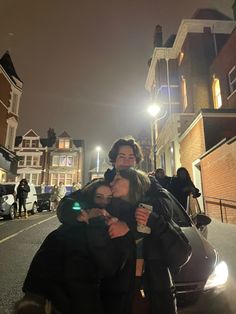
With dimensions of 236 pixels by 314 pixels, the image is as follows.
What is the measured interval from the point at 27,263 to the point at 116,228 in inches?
161

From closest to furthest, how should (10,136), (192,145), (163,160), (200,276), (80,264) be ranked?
(80,264), (200,276), (192,145), (10,136), (163,160)

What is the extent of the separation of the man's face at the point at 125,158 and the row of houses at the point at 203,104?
28.3ft

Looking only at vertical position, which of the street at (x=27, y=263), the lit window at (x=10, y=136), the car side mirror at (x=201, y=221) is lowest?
the street at (x=27, y=263)

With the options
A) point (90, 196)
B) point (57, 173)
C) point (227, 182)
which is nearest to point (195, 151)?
point (227, 182)

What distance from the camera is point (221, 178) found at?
11.9 metres

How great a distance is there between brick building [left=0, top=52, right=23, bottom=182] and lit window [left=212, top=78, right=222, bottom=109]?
19.4 metres

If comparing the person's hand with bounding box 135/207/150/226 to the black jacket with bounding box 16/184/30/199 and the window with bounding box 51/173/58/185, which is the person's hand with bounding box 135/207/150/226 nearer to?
the black jacket with bounding box 16/184/30/199

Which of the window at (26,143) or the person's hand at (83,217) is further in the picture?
the window at (26,143)

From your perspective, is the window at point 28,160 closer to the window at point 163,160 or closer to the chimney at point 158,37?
the window at point 163,160

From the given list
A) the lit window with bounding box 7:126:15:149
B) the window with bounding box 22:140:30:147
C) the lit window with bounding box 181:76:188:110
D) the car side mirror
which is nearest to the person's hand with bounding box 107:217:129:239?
the car side mirror

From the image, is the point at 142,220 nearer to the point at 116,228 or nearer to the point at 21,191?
the point at 116,228

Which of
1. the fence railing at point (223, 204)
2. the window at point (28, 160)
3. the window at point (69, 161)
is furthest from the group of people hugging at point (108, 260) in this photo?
the window at point (28, 160)

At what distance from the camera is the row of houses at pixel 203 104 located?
12.2 m

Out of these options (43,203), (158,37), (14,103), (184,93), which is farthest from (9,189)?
(158,37)
